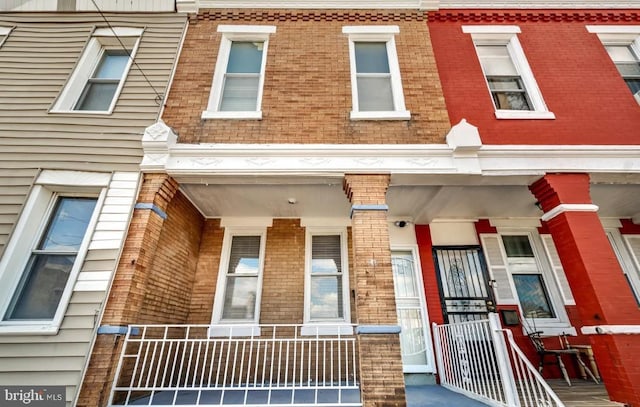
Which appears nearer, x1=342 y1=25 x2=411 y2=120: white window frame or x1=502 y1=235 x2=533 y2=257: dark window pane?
x1=342 y1=25 x2=411 y2=120: white window frame

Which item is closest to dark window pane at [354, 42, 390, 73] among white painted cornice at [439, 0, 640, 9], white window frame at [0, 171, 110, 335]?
white painted cornice at [439, 0, 640, 9]

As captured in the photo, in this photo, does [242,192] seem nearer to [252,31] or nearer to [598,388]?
[252,31]

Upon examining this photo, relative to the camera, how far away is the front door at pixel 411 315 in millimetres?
5695

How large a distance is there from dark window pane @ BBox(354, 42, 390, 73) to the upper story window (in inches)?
168

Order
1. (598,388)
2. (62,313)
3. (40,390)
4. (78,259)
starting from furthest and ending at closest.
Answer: (598,388) < (78,259) < (62,313) < (40,390)

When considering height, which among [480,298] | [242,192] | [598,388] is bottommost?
[598,388]

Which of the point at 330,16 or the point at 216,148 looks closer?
the point at 216,148

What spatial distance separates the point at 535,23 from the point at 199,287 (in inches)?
347

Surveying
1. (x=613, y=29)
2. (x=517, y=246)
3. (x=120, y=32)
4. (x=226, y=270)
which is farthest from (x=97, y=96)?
(x=613, y=29)

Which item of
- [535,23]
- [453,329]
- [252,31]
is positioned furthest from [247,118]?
[535,23]

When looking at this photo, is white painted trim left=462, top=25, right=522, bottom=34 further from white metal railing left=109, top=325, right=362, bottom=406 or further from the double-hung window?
white metal railing left=109, top=325, right=362, bottom=406

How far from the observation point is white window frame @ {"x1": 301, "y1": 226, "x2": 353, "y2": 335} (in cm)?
559

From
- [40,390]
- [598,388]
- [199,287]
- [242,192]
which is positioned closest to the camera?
[40,390]

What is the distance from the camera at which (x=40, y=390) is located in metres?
3.56
